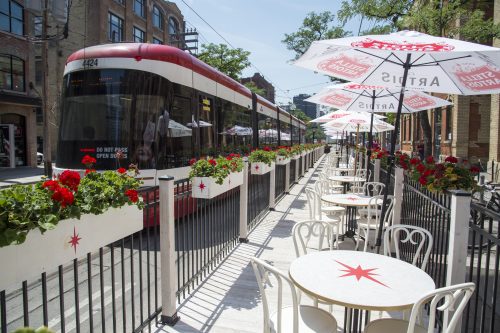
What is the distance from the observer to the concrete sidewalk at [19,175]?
1641 centimetres

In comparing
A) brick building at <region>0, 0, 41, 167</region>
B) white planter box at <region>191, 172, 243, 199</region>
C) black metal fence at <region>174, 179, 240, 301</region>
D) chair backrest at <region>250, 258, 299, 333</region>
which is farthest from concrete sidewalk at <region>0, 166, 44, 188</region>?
chair backrest at <region>250, 258, 299, 333</region>

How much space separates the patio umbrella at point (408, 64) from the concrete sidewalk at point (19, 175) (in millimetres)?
15400

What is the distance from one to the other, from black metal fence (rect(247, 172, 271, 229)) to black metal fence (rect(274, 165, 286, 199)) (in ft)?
4.01

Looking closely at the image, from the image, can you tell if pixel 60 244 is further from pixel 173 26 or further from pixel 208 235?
pixel 173 26

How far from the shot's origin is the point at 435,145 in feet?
81.0

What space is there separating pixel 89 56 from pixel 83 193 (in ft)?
17.9

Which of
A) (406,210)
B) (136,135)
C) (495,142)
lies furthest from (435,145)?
(136,135)

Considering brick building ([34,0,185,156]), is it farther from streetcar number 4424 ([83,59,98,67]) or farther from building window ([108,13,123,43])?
streetcar number 4424 ([83,59,98,67])

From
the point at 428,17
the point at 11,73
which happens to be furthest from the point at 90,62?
the point at 11,73

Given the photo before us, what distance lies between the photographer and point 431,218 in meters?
4.26

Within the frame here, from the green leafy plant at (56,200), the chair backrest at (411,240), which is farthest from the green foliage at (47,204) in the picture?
the chair backrest at (411,240)

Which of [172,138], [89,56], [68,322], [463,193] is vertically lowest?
[68,322]

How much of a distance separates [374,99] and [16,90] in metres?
24.2

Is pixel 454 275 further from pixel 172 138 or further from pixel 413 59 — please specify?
pixel 172 138
